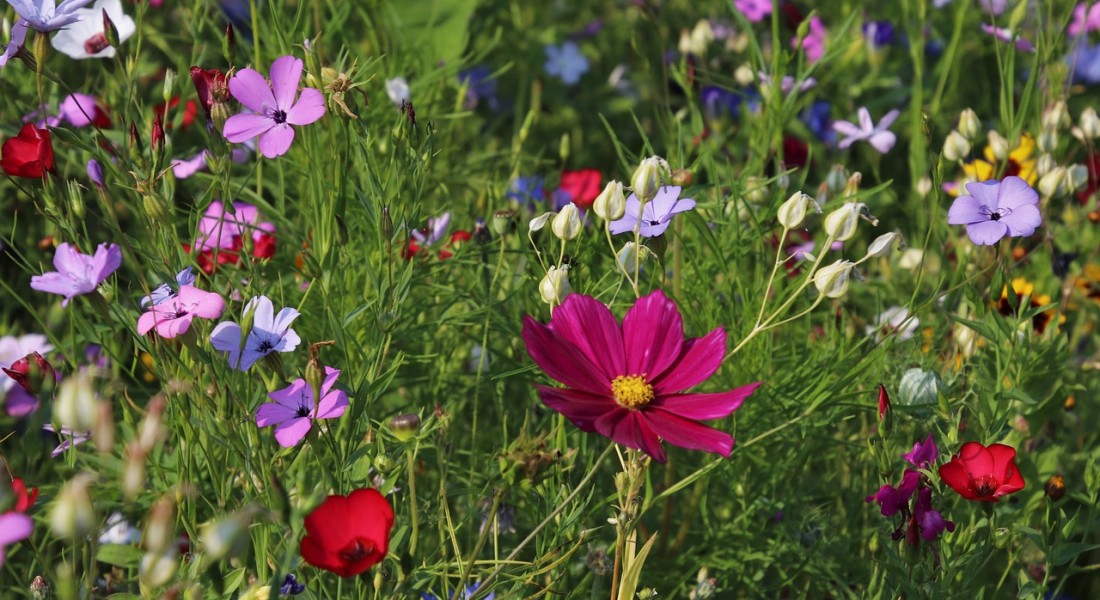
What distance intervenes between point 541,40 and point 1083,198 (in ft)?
3.37

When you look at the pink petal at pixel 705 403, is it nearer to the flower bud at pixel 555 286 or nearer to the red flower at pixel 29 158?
the flower bud at pixel 555 286

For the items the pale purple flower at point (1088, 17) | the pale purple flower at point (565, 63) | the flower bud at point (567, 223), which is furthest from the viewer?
the pale purple flower at point (565, 63)

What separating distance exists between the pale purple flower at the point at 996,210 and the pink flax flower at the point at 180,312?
662 millimetres

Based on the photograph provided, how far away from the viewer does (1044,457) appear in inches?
50.8

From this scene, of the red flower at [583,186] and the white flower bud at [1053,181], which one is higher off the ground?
the white flower bud at [1053,181]

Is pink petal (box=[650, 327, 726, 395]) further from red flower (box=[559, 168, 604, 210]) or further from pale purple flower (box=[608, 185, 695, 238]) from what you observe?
red flower (box=[559, 168, 604, 210])

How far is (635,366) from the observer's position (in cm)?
93

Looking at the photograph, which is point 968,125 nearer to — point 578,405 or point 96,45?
point 578,405

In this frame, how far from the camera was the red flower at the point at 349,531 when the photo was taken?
0.73 m

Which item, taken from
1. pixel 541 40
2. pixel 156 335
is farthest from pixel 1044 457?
pixel 541 40

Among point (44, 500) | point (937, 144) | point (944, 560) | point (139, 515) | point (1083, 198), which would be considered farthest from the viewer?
point (937, 144)

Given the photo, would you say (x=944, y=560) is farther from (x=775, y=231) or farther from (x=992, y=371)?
(x=775, y=231)

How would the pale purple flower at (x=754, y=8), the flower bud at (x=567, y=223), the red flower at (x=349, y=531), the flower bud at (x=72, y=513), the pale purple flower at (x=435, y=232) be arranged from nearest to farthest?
1. the flower bud at (x=72, y=513)
2. the red flower at (x=349, y=531)
3. the flower bud at (x=567, y=223)
4. the pale purple flower at (x=435, y=232)
5. the pale purple flower at (x=754, y=8)

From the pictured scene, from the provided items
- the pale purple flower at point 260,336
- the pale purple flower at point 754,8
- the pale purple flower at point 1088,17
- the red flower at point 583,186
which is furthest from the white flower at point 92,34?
the pale purple flower at point 1088,17
